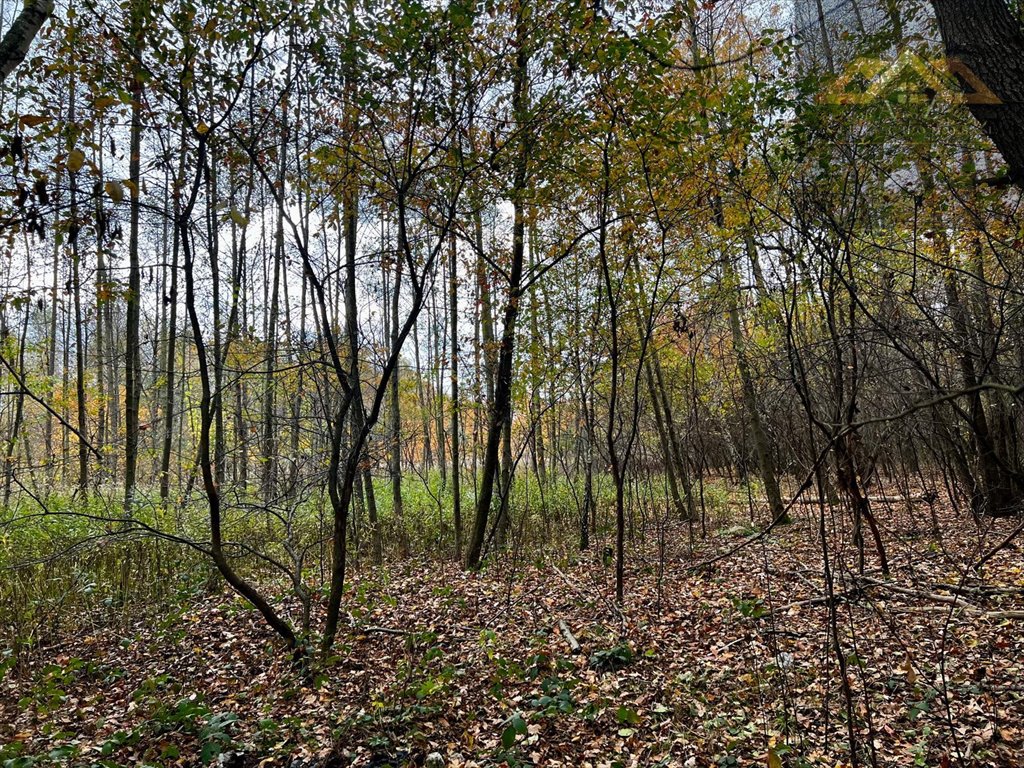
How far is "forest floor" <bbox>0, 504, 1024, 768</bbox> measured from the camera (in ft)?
→ 9.28

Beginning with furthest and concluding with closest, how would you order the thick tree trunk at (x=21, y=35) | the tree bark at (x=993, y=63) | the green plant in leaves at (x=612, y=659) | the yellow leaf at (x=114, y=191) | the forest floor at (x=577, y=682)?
the green plant in leaves at (x=612, y=659)
the forest floor at (x=577, y=682)
the tree bark at (x=993, y=63)
the thick tree trunk at (x=21, y=35)
the yellow leaf at (x=114, y=191)

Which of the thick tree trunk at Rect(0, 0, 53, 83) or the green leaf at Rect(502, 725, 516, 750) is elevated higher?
the thick tree trunk at Rect(0, 0, 53, 83)

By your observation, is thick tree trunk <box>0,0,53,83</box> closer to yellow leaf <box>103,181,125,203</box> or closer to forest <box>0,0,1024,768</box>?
forest <box>0,0,1024,768</box>

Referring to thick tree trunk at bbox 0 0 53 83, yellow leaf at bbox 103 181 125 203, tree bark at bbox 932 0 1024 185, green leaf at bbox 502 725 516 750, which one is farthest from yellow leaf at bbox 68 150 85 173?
tree bark at bbox 932 0 1024 185

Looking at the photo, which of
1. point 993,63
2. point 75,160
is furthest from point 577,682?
point 993,63

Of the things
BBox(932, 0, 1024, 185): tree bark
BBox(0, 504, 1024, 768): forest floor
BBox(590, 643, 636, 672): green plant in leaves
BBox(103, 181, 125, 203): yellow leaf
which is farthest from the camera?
BBox(590, 643, 636, 672): green plant in leaves

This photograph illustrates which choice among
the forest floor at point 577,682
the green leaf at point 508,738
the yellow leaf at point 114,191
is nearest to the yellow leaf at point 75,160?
the yellow leaf at point 114,191

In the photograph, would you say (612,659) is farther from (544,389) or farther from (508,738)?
(544,389)

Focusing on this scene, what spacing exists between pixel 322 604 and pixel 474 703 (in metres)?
2.47

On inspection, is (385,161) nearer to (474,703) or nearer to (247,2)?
(247,2)

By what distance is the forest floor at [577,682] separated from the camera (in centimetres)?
283

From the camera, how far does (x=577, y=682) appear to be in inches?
143

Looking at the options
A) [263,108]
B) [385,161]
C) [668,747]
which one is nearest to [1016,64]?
[668,747]

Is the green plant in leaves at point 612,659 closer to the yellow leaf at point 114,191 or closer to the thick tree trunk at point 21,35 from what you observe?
the yellow leaf at point 114,191
